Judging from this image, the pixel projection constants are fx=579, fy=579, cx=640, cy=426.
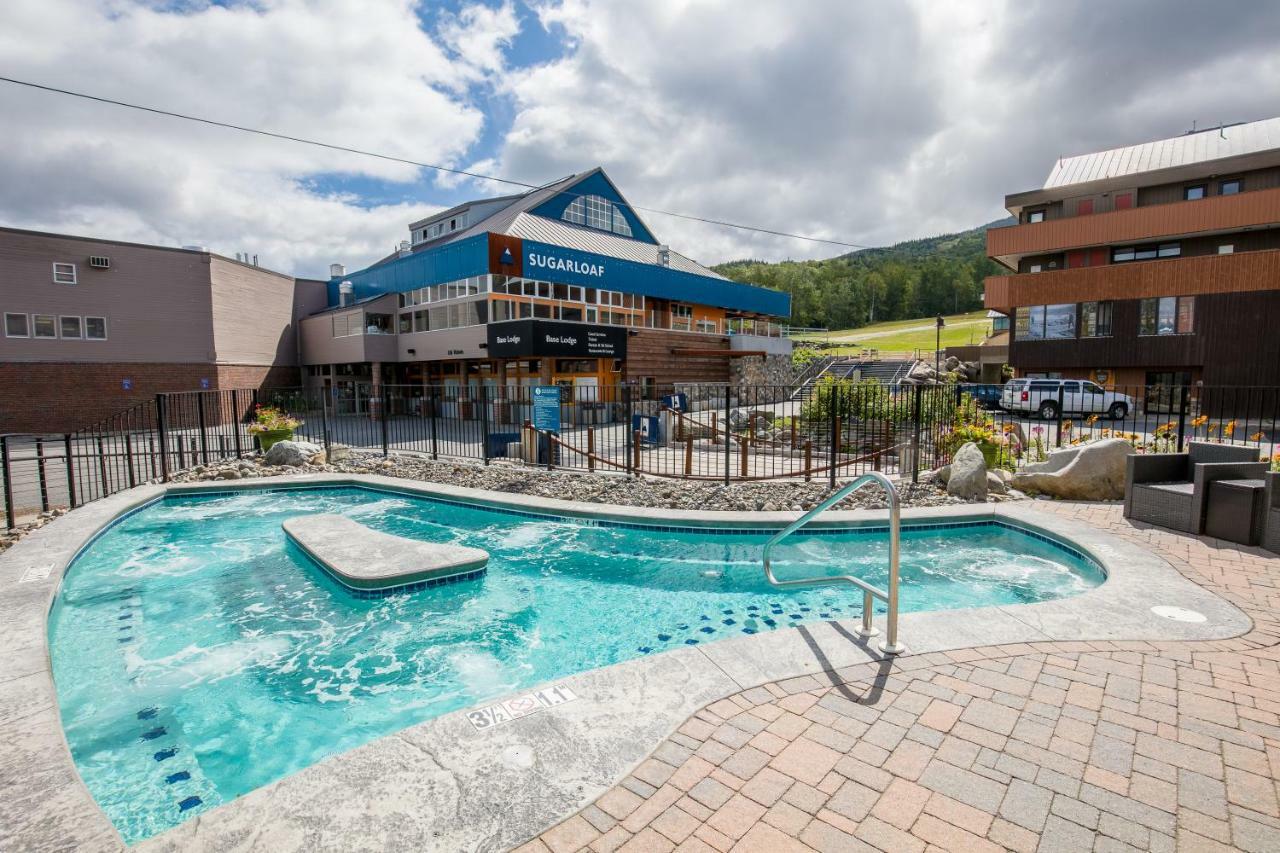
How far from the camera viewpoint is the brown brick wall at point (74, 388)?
72.1 feet

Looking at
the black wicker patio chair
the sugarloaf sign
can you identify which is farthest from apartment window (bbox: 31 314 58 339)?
the black wicker patio chair

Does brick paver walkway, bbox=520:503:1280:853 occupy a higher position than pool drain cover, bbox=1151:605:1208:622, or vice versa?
pool drain cover, bbox=1151:605:1208:622

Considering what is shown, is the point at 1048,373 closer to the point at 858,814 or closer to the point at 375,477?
the point at 375,477

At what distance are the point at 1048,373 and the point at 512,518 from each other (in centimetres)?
2857

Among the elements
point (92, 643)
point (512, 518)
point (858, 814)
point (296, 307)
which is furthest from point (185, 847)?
point (296, 307)

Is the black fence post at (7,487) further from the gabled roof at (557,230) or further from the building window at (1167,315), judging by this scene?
the building window at (1167,315)

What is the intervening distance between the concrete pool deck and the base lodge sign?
54.1 ft

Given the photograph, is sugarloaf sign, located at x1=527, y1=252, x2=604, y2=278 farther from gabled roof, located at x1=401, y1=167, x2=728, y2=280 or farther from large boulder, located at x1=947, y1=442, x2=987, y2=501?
large boulder, located at x1=947, y1=442, x2=987, y2=501

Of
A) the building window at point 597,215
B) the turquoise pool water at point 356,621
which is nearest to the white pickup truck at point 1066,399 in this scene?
the turquoise pool water at point 356,621

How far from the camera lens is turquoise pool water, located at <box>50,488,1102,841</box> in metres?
4.11

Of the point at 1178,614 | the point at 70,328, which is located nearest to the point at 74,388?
the point at 70,328

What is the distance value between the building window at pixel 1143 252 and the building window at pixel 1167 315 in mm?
3896

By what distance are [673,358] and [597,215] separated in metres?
11.2

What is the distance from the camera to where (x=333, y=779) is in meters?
2.69
